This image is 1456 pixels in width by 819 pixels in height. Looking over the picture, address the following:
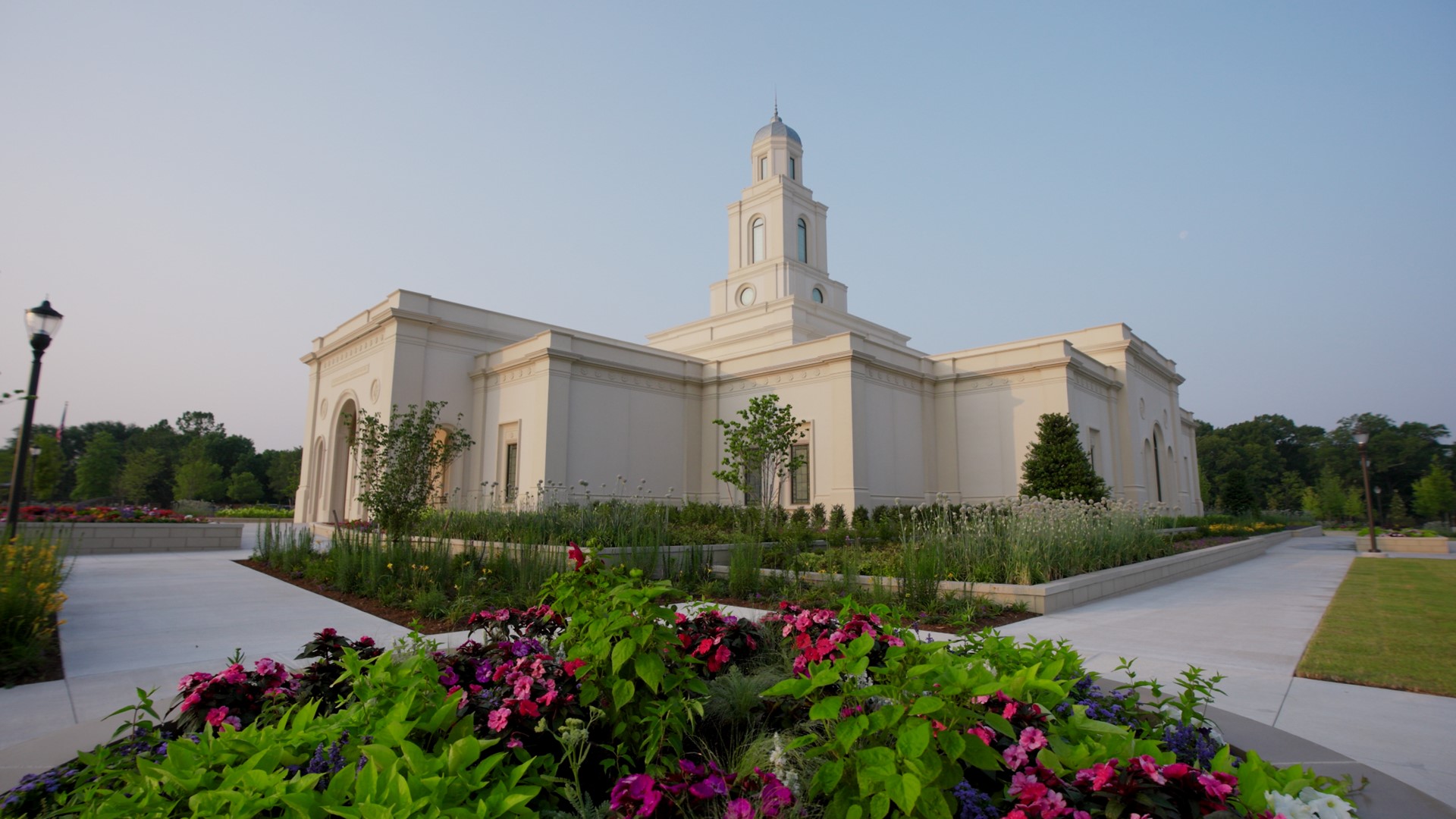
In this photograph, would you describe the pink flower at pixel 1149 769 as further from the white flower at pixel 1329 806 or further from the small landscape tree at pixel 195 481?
the small landscape tree at pixel 195 481

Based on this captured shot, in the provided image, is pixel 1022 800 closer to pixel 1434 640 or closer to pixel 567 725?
pixel 567 725

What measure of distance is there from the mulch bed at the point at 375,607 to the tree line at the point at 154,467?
20.3 metres

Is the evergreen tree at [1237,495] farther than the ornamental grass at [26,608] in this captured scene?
→ Yes

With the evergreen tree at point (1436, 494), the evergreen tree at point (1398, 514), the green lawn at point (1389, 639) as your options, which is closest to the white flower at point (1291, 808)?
the green lawn at point (1389, 639)

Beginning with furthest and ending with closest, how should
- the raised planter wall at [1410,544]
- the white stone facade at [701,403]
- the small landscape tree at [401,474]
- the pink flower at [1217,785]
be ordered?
the white stone facade at [701,403] → the raised planter wall at [1410,544] → the small landscape tree at [401,474] → the pink flower at [1217,785]

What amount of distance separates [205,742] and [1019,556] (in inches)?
284

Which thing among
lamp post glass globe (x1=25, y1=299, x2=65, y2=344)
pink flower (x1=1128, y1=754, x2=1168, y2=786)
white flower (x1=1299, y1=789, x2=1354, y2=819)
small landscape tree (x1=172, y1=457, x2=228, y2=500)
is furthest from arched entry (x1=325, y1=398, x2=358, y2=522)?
white flower (x1=1299, y1=789, x2=1354, y2=819)

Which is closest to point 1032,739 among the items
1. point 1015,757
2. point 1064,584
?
point 1015,757

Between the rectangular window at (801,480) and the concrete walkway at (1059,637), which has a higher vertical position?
the rectangular window at (801,480)

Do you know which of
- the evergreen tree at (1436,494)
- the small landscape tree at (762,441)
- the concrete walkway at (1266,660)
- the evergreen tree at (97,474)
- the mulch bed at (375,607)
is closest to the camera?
the concrete walkway at (1266,660)

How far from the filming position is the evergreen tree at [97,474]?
1465 inches

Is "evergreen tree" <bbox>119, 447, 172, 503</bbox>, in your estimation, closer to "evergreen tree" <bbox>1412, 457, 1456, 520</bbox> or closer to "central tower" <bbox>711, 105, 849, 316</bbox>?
"central tower" <bbox>711, 105, 849, 316</bbox>

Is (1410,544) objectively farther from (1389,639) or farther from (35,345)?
(35,345)

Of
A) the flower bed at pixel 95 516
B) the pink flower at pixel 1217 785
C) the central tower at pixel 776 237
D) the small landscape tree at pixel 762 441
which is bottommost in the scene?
the pink flower at pixel 1217 785
